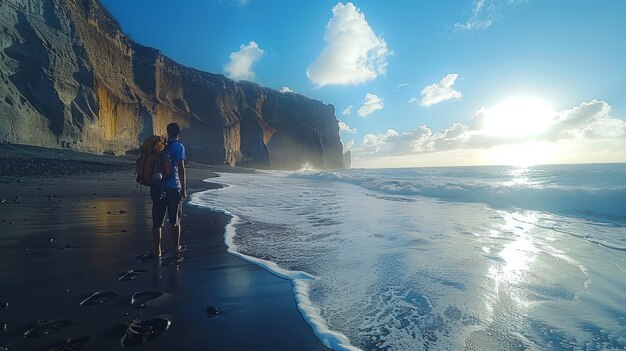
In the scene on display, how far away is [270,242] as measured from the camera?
4691 millimetres

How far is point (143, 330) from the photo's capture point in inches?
79.9

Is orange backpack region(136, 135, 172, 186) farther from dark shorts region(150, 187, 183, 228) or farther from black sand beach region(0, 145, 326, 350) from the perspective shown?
black sand beach region(0, 145, 326, 350)

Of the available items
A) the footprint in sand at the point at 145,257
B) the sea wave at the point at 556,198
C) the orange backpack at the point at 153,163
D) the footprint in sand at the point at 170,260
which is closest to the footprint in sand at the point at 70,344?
the footprint in sand at the point at 170,260

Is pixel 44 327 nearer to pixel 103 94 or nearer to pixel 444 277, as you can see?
pixel 444 277

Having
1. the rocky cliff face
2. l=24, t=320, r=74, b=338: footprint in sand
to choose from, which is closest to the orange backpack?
l=24, t=320, r=74, b=338: footprint in sand

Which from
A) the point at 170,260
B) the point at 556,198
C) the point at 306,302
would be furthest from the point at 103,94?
the point at 556,198

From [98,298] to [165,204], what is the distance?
166 centimetres

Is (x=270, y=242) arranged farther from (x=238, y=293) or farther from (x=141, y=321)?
(x=141, y=321)

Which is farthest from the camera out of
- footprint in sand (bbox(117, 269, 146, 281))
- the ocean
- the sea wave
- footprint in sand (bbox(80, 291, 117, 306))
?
the sea wave

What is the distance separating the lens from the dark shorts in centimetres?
385

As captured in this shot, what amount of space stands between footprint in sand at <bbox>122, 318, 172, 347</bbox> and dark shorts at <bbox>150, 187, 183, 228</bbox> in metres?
1.90

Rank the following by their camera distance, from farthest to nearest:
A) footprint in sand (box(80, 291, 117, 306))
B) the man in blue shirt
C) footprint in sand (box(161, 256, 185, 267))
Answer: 1. the man in blue shirt
2. footprint in sand (box(161, 256, 185, 267))
3. footprint in sand (box(80, 291, 117, 306))

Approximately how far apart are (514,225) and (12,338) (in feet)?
27.1

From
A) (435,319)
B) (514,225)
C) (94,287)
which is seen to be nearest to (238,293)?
(94,287)
